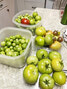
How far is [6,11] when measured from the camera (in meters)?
1.86

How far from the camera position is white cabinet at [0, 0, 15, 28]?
171cm

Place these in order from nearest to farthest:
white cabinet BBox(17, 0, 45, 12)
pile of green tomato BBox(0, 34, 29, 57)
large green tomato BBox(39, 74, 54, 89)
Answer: large green tomato BBox(39, 74, 54, 89) < pile of green tomato BBox(0, 34, 29, 57) < white cabinet BBox(17, 0, 45, 12)

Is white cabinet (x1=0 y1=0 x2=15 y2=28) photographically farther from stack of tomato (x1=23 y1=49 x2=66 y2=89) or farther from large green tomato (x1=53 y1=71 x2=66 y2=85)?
large green tomato (x1=53 y1=71 x2=66 y2=85)

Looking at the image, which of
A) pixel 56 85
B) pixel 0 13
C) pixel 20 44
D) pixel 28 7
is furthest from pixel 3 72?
pixel 28 7

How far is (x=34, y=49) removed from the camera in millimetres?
656

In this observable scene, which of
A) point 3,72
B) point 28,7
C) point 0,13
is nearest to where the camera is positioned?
point 3,72

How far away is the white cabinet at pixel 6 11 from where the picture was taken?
1.71 m

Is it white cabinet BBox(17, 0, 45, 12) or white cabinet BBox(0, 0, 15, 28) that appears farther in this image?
white cabinet BBox(17, 0, 45, 12)

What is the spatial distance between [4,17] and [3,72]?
5.21 ft

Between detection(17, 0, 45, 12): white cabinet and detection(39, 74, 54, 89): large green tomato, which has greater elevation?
detection(17, 0, 45, 12): white cabinet

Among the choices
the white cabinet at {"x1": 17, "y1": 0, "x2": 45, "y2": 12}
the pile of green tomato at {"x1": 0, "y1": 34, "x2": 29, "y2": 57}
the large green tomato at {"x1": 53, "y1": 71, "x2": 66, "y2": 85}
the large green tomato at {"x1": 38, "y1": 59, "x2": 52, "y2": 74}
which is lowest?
the large green tomato at {"x1": 53, "y1": 71, "x2": 66, "y2": 85}

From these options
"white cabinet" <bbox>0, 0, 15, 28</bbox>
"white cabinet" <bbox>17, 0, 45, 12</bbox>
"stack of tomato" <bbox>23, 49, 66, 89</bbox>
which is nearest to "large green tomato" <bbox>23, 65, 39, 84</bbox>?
"stack of tomato" <bbox>23, 49, 66, 89</bbox>

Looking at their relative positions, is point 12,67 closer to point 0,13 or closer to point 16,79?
point 16,79

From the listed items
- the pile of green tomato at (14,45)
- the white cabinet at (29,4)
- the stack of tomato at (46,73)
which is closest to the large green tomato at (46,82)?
the stack of tomato at (46,73)
